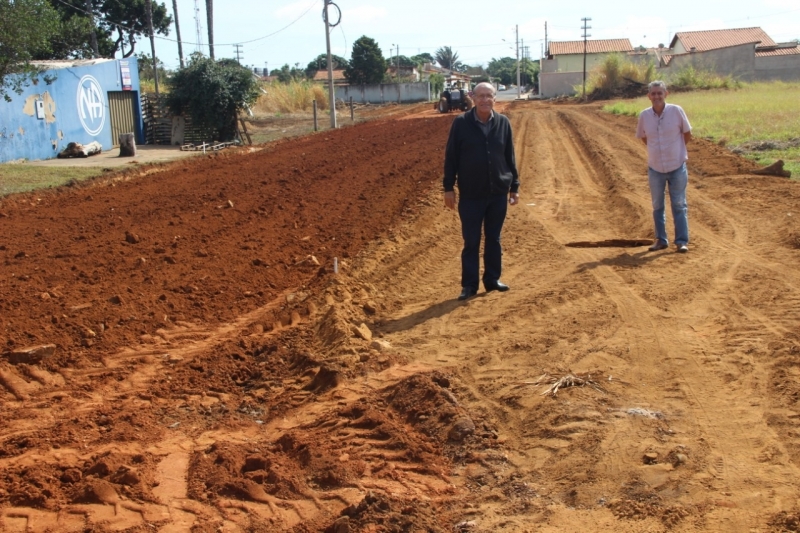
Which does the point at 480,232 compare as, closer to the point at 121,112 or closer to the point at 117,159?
the point at 117,159

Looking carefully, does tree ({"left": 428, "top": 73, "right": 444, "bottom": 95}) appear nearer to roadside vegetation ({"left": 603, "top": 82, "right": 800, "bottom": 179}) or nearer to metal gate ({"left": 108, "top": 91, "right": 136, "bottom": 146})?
roadside vegetation ({"left": 603, "top": 82, "right": 800, "bottom": 179})

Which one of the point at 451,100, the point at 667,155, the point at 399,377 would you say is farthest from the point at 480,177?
the point at 451,100

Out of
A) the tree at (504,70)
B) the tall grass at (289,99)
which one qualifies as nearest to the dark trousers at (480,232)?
the tall grass at (289,99)

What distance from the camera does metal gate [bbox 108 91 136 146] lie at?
2958 cm

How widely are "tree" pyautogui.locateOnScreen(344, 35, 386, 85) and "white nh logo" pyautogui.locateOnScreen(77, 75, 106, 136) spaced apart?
2204 inches

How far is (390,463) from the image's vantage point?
460cm

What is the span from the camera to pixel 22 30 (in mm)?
18141

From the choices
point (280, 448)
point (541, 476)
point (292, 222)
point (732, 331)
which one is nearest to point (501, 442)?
point (541, 476)

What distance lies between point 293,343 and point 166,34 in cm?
5641

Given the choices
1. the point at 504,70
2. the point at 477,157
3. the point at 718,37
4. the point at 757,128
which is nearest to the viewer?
the point at 477,157

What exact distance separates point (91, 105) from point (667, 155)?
23392 mm

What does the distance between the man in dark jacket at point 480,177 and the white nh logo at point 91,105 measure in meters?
22.5

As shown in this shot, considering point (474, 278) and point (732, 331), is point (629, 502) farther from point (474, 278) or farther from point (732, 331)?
point (474, 278)

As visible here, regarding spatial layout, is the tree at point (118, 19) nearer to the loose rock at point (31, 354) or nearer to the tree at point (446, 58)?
the loose rock at point (31, 354)
